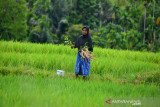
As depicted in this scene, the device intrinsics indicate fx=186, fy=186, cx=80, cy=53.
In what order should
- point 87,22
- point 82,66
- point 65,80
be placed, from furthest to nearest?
point 87,22
point 82,66
point 65,80

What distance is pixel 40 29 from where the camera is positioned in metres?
22.7

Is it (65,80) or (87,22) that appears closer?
(65,80)

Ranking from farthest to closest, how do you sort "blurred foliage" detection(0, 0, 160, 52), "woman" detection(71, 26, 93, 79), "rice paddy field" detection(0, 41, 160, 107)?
"blurred foliage" detection(0, 0, 160, 52), "woman" detection(71, 26, 93, 79), "rice paddy field" detection(0, 41, 160, 107)

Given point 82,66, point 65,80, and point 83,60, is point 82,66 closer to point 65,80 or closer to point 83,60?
point 83,60

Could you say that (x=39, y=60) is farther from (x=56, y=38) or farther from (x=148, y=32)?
(x=56, y=38)

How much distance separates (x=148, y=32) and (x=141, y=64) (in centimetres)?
1359

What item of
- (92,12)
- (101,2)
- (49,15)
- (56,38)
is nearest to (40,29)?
(56,38)

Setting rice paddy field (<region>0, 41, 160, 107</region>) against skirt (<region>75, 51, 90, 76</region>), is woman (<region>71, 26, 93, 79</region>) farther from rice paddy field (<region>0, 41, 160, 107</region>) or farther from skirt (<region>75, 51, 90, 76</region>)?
rice paddy field (<region>0, 41, 160, 107</region>)

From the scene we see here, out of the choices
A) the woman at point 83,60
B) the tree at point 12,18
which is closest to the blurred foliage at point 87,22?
the tree at point 12,18

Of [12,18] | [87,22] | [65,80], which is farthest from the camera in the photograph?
[87,22]

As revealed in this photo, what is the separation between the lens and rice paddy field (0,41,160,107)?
2.69 meters

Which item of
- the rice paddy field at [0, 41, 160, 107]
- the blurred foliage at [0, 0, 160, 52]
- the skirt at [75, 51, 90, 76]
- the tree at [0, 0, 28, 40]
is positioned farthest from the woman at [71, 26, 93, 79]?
the tree at [0, 0, 28, 40]

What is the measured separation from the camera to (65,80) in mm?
4152

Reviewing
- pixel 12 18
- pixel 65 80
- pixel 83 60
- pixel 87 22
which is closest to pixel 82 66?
pixel 83 60
